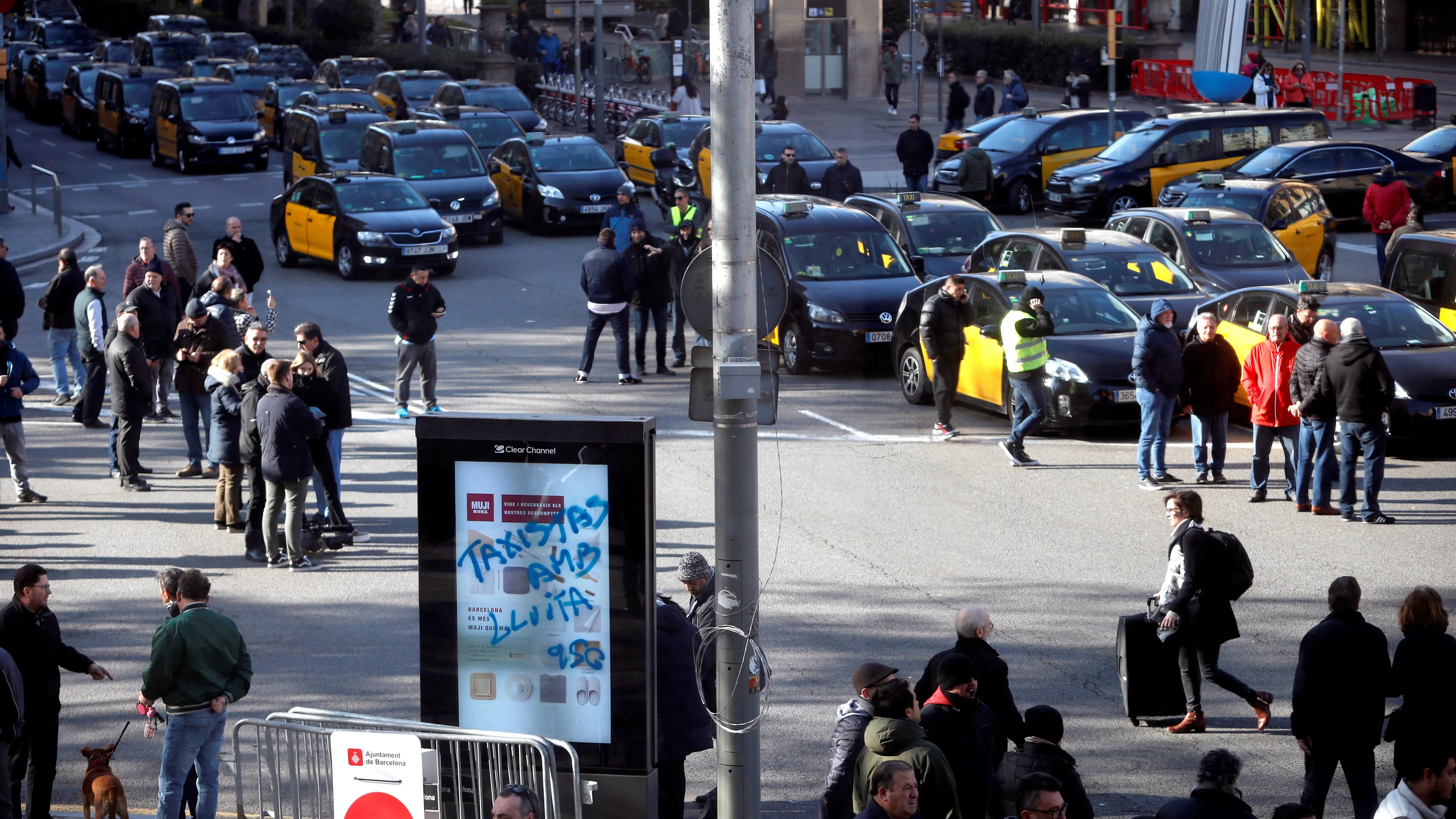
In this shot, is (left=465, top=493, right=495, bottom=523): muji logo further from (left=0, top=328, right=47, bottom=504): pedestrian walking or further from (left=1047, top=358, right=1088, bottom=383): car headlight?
(left=1047, top=358, right=1088, bottom=383): car headlight

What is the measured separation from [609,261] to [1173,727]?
10.4 meters

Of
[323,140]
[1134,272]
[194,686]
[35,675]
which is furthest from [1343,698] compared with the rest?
[323,140]

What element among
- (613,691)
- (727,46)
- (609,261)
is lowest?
(613,691)

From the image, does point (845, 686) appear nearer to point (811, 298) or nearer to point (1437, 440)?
point (1437, 440)

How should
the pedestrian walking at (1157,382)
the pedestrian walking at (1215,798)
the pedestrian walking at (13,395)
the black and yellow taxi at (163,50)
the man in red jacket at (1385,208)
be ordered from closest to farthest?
the pedestrian walking at (1215,798) < the pedestrian walking at (13,395) < the pedestrian walking at (1157,382) < the man in red jacket at (1385,208) < the black and yellow taxi at (163,50)

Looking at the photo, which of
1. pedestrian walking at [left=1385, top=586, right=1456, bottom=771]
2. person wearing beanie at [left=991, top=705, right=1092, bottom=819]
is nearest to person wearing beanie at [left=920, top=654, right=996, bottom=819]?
person wearing beanie at [left=991, top=705, right=1092, bottom=819]

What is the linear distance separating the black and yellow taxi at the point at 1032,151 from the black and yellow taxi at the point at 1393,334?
13897mm

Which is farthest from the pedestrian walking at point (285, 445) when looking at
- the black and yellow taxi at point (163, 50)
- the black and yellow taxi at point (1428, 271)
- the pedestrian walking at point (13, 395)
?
the black and yellow taxi at point (163, 50)

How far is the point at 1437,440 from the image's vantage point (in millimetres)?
15688

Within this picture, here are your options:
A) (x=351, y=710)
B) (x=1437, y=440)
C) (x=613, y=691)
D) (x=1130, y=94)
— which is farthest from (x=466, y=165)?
(x=1130, y=94)

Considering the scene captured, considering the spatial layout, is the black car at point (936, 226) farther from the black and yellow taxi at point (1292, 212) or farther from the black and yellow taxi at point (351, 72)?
the black and yellow taxi at point (351, 72)

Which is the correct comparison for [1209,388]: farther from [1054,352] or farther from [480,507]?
[480,507]

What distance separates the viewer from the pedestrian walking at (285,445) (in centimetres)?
1197

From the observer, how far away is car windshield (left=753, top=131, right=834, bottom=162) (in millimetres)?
29922
